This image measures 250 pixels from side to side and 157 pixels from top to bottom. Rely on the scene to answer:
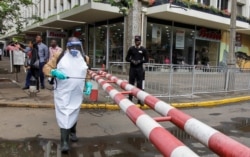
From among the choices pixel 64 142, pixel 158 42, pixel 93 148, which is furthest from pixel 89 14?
pixel 64 142

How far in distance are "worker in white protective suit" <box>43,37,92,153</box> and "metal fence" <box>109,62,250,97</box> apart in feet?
13.9

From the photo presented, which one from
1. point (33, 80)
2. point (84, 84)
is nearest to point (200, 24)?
point (33, 80)

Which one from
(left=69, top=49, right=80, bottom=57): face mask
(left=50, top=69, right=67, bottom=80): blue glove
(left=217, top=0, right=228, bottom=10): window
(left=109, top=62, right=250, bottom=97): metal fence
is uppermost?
(left=217, top=0, right=228, bottom=10): window

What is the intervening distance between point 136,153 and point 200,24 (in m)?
20.4

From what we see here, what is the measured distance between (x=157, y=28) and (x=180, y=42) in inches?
101

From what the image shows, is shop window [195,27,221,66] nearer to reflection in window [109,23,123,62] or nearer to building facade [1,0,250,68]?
building facade [1,0,250,68]

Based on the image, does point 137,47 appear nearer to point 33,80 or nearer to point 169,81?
point 169,81

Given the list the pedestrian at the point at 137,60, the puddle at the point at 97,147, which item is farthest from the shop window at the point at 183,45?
the puddle at the point at 97,147

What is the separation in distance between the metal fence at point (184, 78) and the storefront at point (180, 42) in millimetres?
9828

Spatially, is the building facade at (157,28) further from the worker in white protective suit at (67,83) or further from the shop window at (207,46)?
the worker in white protective suit at (67,83)

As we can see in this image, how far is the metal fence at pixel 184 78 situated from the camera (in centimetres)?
1041

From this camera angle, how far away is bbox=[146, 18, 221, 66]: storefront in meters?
21.8

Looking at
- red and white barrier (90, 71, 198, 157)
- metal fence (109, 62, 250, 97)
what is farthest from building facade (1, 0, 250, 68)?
red and white barrier (90, 71, 198, 157)

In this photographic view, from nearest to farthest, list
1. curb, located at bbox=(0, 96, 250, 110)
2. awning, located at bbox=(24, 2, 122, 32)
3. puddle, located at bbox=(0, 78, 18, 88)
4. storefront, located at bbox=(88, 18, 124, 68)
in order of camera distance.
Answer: curb, located at bbox=(0, 96, 250, 110), puddle, located at bbox=(0, 78, 18, 88), awning, located at bbox=(24, 2, 122, 32), storefront, located at bbox=(88, 18, 124, 68)
